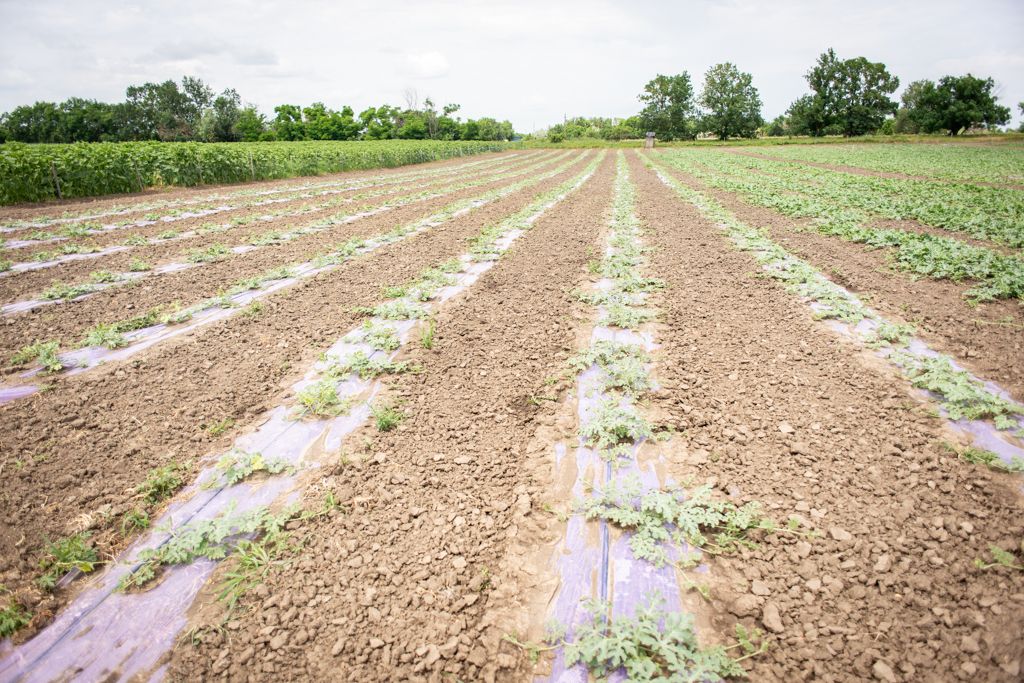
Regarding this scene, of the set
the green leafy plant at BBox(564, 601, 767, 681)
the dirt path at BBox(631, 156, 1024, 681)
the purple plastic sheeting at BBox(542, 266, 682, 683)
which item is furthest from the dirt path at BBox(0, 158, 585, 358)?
the dirt path at BBox(631, 156, 1024, 681)

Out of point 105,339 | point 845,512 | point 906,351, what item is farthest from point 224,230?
point 906,351

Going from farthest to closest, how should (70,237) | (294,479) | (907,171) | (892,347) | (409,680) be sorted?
(907,171) → (70,237) → (892,347) → (294,479) → (409,680)

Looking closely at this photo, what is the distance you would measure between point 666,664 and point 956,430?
3.02 m

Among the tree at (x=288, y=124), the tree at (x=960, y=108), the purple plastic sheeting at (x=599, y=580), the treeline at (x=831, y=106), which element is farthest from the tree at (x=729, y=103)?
the purple plastic sheeting at (x=599, y=580)

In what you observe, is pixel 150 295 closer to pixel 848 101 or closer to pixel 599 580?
pixel 599 580

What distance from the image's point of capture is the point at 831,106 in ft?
245

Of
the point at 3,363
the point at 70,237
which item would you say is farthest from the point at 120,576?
the point at 70,237

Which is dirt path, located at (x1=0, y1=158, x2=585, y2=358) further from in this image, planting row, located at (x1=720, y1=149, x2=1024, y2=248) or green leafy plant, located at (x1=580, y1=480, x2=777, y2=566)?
planting row, located at (x1=720, y1=149, x2=1024, y2=248)

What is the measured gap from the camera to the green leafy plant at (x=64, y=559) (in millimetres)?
2389

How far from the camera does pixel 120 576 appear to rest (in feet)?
7.87

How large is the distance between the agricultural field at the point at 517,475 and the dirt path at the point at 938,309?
0.17ft

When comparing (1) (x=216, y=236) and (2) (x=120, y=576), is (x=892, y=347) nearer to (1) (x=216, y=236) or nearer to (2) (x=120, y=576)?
(2) (x=120, y=576)

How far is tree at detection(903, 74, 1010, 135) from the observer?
228ft

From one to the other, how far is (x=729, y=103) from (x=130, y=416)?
9605cm
